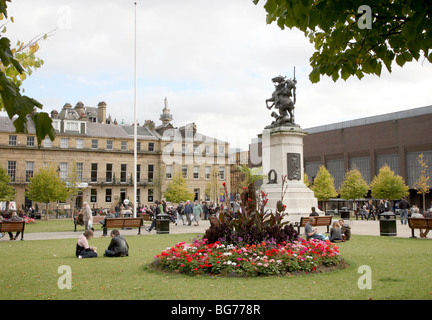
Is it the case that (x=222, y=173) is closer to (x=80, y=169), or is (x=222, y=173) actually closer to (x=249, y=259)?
(x=80, y=169)

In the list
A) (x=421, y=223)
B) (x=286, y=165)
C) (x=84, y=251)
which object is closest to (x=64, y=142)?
(x=286, y=165)

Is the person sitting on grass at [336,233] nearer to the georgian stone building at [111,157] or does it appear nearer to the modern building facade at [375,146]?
the modern building facade at [375,146]

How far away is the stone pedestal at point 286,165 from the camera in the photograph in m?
23.4

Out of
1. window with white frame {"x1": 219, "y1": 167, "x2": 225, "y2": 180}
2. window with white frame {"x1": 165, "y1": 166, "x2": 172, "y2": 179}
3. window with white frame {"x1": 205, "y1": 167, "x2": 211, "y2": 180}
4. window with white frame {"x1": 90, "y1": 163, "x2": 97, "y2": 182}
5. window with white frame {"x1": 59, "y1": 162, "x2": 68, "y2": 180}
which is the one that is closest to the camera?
window with white frame {"x1": 59, "y1": 162, "x2": 68, "y2": 180}

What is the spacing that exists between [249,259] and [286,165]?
14678 millimetres

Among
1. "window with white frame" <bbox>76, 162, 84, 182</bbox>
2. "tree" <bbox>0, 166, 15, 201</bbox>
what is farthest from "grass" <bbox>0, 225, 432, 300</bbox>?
"window with white frame" <bbox>76, 162, 84, 182</bbox>

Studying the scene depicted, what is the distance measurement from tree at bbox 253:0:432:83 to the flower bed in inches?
176

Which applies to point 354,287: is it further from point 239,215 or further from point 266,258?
point 239,215

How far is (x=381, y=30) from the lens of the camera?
21.3ft

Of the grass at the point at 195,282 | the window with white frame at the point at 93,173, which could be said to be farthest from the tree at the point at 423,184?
the window with white frame at the point at 93,173

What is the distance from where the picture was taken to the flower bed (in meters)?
9.34

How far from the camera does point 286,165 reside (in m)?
23.8

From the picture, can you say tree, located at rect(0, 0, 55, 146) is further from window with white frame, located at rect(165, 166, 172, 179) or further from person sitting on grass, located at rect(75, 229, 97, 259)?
window with white frame, located at rect(165, 166, 172, 179)
